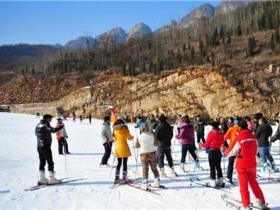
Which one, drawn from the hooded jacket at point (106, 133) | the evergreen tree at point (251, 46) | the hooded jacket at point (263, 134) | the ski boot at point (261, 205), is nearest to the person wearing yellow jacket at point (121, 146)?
Result: the hooded jacket at point (106, 133)

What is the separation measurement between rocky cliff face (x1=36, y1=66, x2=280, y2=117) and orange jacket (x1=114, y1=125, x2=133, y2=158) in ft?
168

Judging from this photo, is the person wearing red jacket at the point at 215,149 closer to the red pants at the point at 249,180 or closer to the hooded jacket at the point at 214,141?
the hooded jacket at the point at 214,141

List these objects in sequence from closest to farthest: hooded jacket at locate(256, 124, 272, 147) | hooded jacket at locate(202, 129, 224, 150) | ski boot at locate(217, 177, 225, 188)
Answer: hooded jacket at locate(202, 129, 224, 150) → ski boot at locate(217, 177, 225, 188) → hooded jacket at locate(256, 124, 272, 147)

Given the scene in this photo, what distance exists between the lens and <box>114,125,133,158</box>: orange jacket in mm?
11805

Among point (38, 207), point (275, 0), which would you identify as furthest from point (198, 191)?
point (275, 0)

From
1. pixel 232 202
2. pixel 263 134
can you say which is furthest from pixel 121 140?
pixel 263 134

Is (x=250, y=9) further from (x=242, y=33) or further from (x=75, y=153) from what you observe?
(x=75, y=153)

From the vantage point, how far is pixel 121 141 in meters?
11.9

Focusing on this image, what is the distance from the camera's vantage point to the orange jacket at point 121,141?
11805 mm

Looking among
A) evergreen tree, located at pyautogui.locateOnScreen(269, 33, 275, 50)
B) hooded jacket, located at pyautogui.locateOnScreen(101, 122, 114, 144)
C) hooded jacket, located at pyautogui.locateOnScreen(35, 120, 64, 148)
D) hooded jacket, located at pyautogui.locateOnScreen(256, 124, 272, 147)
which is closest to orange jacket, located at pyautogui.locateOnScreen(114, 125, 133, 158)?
hooded jacket, located at pyautogui.locateOnScreen(35, 120, 64, 148)

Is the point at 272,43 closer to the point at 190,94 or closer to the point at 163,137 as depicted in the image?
the point at 190,94

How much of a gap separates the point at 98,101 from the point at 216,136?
6981 centimetres

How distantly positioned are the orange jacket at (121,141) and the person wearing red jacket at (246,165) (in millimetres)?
3595

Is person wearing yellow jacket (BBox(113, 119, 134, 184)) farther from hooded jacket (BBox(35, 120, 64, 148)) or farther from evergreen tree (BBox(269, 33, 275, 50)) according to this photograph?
evergreen tree (BBox(269, 33, 275, 50))
